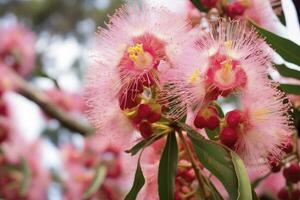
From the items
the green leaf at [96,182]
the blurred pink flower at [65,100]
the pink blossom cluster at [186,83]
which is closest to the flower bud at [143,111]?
the pink blossom cluster at [186,83]

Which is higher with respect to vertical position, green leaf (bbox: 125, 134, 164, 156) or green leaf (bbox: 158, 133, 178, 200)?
green leaf (bbox: 125, 134, 164, 156)

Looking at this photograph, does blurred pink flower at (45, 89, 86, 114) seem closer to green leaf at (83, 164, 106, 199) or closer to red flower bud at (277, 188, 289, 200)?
green leaf at (83, 164, 106, 199)

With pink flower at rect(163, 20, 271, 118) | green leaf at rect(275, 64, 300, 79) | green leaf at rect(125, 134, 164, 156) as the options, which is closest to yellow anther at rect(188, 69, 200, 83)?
pink flower at rect(163, 20, 271, 118)

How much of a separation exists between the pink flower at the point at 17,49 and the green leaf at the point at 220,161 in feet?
6.61

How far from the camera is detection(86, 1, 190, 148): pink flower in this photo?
33.9 inches

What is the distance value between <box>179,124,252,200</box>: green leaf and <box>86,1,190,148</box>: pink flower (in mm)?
68

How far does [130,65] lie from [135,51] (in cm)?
Answer: 2

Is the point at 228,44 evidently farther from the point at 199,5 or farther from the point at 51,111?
the point at 51,111

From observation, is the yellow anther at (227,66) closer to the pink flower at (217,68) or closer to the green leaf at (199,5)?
the pink flower at (217,68)

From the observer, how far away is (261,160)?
89 cm

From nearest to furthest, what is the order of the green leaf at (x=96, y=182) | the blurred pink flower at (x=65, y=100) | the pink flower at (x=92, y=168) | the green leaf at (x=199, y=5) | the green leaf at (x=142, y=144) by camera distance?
1. the green leaf at (x=142, y=144)
2. the green leaf at (x=199, y=5)
3. the green leaf at (x=96, y=182)
4. the pink flower at (x=92, y=168)
5. the blurred pink flower at (x=65, y=100)

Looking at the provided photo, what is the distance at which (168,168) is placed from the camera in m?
0.91

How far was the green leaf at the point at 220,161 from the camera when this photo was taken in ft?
2.69

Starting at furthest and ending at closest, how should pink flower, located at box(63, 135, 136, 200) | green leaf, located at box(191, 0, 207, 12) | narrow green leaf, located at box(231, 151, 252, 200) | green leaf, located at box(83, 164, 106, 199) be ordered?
pink flower, located at box(63, 135, 136, 200) → green leaf, located at box(83, 164, 106, 199) → green leaf, located at box(191, 0, 207, 12) → narrow green leaf, located at box(231, 151, 252, 200)
